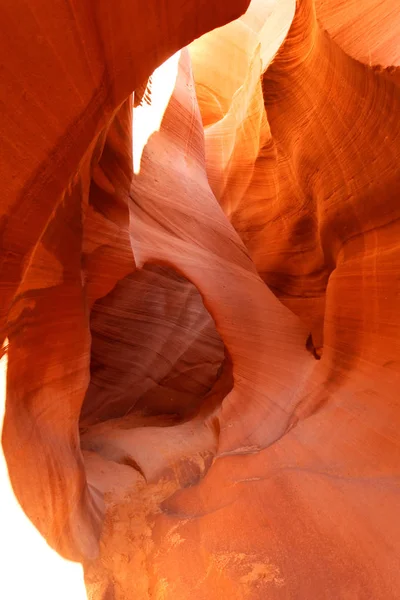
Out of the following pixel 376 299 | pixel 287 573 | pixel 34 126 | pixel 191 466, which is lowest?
pixel 191 466

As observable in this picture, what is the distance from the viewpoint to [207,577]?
2.16 meters

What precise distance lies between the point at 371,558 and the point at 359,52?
2877mm

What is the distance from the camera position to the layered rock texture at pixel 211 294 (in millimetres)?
1719

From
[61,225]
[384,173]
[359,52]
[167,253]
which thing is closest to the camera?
[61,225]

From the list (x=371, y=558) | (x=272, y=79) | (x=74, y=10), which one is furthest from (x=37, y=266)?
(x=272, y=79)

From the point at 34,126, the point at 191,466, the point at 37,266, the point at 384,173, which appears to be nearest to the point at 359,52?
the point at 384,173

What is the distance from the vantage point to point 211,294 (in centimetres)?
460

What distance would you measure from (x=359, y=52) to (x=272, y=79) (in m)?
1.24

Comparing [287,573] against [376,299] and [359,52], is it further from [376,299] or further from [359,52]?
[359,52]

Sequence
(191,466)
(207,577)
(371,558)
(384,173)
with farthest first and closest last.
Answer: (191,466)
(384,173)
(207,577)
(371,558)

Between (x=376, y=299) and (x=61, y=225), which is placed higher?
(x=61, y=225)

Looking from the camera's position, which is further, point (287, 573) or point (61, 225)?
point (61, 225)

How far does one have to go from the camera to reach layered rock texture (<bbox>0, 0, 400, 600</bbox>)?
172 centimetres

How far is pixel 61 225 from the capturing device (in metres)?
2.44
